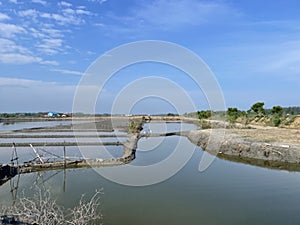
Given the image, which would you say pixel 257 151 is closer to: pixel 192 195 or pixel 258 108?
pixel 192 195

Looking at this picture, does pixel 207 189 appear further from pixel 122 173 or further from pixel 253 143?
pixel 253 143

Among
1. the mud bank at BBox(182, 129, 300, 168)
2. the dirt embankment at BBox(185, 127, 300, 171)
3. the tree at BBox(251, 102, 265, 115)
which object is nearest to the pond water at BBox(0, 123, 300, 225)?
the dirt embankment at BBox(185, 127, 300, 171)

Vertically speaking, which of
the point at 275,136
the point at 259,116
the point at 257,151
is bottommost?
the point at 257,151

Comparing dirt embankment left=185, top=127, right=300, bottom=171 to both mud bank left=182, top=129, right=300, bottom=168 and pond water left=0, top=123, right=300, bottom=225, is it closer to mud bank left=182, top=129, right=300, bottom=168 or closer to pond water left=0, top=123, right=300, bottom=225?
mud bank left=182, top=129, right=300, bottom=168

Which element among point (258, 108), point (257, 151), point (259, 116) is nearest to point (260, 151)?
point (257, 151)

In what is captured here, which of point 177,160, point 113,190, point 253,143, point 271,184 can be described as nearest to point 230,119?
point 253,143

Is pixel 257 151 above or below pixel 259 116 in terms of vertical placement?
below

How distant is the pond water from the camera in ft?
23.8

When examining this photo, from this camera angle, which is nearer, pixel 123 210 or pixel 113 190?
pixel 123 210

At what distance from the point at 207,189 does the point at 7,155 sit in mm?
11948

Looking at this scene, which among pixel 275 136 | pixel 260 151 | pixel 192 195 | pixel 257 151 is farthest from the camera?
pixel 275 136

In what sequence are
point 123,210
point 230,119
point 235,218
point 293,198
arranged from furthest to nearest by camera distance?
point 230,119, point 293,198, point 123,210, point 235,218

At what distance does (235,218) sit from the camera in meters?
7.22

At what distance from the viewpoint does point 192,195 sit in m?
9.14
